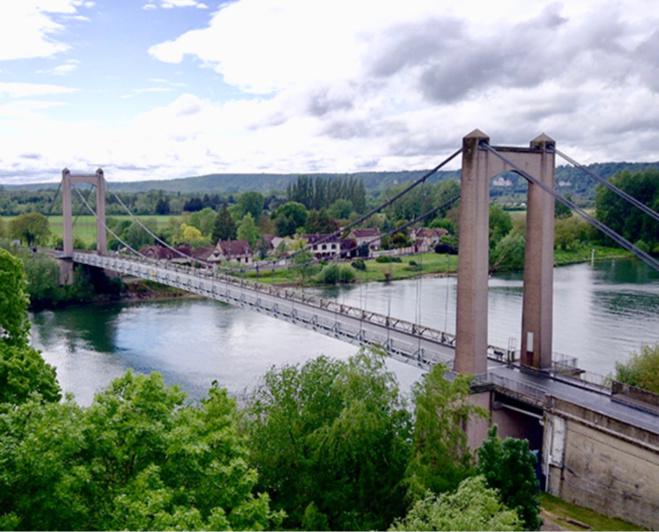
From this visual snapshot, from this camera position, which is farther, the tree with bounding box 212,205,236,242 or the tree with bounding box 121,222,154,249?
the tree with bounding box 212,205,236,242

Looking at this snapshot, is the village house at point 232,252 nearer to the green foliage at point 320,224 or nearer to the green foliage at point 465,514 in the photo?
the green foliage at point 320,224

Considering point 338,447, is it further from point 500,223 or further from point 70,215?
A: point 500,223

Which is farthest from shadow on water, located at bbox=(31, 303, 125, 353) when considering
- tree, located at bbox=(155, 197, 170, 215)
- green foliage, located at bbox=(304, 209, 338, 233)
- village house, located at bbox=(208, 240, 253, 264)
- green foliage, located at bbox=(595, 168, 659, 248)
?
tree, located at bbox=(155, 197, 170, 215)

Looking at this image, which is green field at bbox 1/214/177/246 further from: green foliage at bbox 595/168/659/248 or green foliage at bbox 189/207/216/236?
green foliage at bbox 595/168/659/248

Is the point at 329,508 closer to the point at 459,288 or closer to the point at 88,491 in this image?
the point at 88,491

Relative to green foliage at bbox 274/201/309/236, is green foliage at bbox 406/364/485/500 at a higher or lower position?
lower
